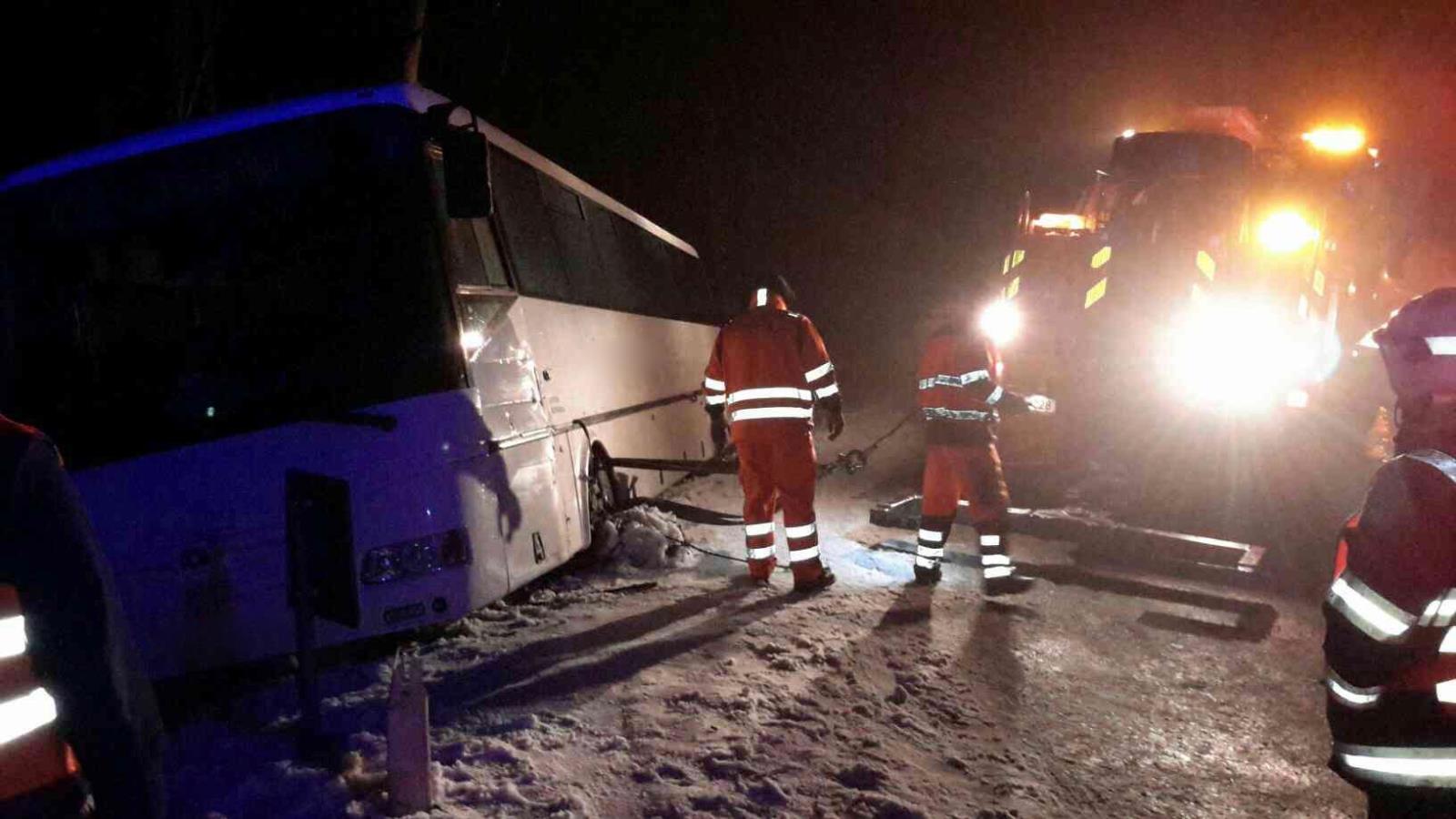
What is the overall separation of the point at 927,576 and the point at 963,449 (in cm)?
94

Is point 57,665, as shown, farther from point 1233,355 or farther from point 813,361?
point 1233,355

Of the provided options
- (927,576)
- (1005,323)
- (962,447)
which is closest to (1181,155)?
(1005,323)

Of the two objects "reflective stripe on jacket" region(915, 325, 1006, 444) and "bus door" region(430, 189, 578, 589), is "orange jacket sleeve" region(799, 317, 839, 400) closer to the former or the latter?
"reflective stripe on jacket" region(915, 325, 1006, 444)

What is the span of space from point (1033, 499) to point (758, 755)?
5.94 m

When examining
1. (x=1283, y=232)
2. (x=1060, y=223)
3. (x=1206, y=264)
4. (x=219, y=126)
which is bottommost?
(x=1206, y=264)

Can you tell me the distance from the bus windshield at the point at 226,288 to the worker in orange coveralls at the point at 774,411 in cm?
217

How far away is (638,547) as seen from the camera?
21.5 ft

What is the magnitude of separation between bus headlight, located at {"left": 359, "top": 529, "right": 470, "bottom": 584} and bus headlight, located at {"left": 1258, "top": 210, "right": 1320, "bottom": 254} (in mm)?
7853

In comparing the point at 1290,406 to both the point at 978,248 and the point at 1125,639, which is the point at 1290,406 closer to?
the point at 1125,639

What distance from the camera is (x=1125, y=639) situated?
203 inches

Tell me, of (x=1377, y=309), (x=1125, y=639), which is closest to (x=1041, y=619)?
(x=1125, y=639)

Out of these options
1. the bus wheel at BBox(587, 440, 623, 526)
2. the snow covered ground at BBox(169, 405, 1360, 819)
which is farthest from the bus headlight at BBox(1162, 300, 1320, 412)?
the bus wheel at BBox(587, 440, 623, 526)

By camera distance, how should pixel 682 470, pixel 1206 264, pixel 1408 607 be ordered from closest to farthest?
1. pixel 1408 607
2. pixel 682 470
3. pixel 1206 264

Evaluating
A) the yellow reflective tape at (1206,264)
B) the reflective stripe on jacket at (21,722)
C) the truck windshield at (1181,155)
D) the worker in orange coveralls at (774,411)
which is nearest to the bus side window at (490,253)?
the worker in orange coveralls at (774,411)
